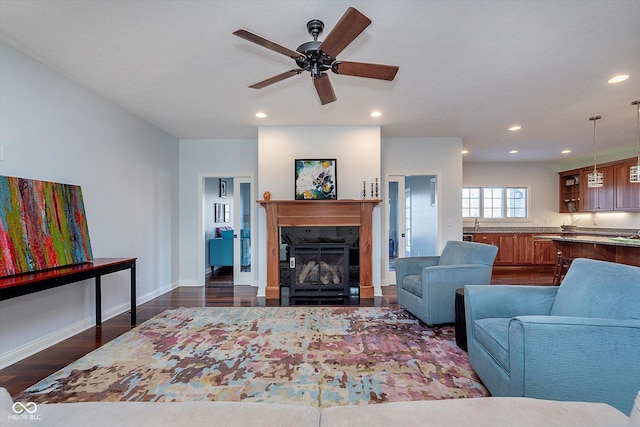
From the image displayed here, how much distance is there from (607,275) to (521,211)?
6949 mm

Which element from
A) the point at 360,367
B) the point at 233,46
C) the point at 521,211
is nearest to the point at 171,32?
the point at 233,46

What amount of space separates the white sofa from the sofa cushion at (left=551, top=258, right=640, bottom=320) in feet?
3.70

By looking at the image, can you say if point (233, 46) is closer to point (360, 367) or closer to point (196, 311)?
point (360, 367)

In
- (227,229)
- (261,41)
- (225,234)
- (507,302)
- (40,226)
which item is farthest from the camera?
(227,229)

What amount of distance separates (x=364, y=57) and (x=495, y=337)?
2.41 meters

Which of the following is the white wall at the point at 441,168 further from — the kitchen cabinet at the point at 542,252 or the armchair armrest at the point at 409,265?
the kitchen cabinet at the point at 542,252

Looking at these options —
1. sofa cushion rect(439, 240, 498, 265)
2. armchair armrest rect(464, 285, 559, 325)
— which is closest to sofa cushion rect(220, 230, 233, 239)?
sofa cushion rect(439, 240, 498, 265)

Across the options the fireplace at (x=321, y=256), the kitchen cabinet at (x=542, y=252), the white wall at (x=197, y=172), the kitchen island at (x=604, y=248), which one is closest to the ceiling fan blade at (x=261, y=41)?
the fireplace at (x=321, y=256)

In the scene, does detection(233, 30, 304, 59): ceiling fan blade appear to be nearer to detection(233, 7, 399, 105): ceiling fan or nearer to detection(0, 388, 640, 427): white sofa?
detection(233, 7, 399, 105): ceiling fan

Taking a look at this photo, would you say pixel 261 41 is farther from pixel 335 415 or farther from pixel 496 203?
pixel 496 203

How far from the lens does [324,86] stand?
2557 mm

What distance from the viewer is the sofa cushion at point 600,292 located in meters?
1.68

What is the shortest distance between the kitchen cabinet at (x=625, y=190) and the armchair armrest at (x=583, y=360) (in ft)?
20.4

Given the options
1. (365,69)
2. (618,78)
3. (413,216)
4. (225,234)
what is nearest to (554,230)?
(413,216)
